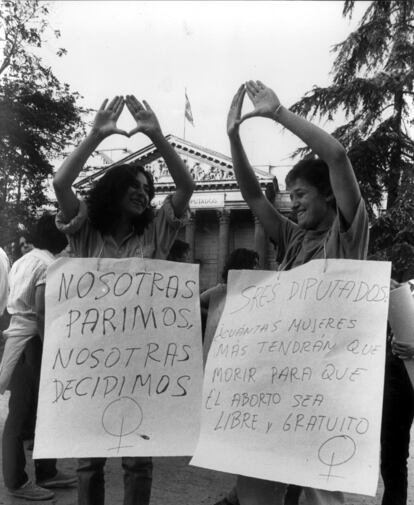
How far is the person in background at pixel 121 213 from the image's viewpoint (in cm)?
214

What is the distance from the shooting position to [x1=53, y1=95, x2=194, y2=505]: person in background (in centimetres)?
214

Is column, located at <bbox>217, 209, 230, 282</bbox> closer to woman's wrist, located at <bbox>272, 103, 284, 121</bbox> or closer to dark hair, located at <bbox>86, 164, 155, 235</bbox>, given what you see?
dark hair, located at <bbox>86, 164, 155, 235</bbox>

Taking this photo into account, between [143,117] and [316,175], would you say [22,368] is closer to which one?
[143,117]

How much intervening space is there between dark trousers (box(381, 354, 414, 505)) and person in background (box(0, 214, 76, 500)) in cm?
186

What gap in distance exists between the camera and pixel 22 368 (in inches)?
135

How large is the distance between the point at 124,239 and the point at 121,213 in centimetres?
10

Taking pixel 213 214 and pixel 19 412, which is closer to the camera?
pixel 19 412

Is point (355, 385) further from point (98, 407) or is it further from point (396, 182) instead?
point (396, 182)

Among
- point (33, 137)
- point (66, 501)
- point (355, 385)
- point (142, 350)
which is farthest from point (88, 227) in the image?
point (33, 137)

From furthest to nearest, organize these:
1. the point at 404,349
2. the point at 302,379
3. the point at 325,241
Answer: the point at 404,349 < the point at 325,241 < the point at 302,379

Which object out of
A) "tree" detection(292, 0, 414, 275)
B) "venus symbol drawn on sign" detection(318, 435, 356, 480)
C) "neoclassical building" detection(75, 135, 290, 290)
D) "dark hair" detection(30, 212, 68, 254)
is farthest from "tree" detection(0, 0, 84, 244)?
"neoclassical building" detection(75, 135, 290, 290)

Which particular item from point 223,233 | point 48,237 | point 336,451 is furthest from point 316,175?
point 223,233

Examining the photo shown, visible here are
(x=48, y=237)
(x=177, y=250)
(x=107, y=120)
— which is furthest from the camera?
(x=177, y=250)

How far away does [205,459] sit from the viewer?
5.74 ft
